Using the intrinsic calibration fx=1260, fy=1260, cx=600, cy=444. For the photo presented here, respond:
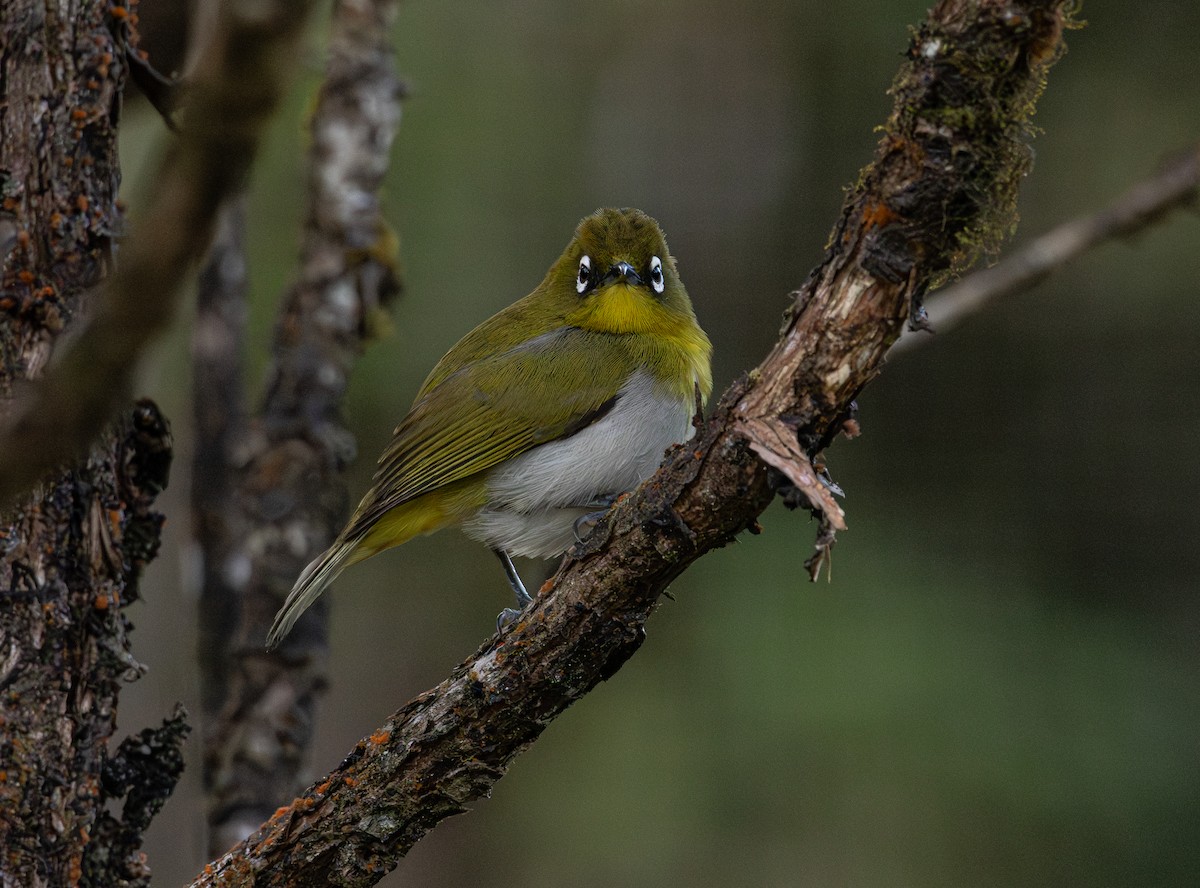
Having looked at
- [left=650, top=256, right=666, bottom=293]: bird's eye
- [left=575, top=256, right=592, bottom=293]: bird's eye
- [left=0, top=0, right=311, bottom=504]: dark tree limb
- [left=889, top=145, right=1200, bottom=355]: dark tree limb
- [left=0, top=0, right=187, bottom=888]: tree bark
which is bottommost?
[left=0, top=0, right=311, bottom=504]: dark tree limb

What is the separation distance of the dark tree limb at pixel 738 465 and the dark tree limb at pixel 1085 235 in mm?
241

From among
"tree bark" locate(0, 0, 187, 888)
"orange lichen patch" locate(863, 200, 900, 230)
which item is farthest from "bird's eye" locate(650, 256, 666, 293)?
"orange lichen patch" locate(863, 200, 900, 230)

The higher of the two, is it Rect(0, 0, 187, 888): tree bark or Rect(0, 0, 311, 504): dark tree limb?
Rect(0, 0, 187, 888): tree bark

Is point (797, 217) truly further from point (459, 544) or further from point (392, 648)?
point (392, 648)

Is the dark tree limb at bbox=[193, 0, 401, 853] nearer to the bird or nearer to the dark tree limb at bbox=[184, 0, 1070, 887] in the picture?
the bird

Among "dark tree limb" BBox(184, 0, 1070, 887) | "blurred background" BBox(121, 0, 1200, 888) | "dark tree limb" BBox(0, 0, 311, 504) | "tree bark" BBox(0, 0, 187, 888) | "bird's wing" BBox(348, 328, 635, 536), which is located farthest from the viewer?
"blurred background" BBox(121, 0, 1200, 888)

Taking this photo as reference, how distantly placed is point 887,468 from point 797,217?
1.77 m

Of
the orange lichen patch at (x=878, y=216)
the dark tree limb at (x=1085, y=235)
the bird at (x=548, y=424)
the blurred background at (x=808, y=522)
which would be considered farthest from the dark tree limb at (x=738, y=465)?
the blurred background at (x=808, y=522)

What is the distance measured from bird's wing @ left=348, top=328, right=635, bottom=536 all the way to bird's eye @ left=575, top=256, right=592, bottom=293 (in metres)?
0.26

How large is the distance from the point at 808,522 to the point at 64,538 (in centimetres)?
358

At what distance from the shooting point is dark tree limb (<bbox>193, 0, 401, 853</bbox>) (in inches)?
163

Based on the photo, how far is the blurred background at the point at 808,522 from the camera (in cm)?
594

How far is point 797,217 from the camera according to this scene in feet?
25.5

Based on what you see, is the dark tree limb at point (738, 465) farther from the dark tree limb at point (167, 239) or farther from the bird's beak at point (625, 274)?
the bird's beak at point (625, 274)
